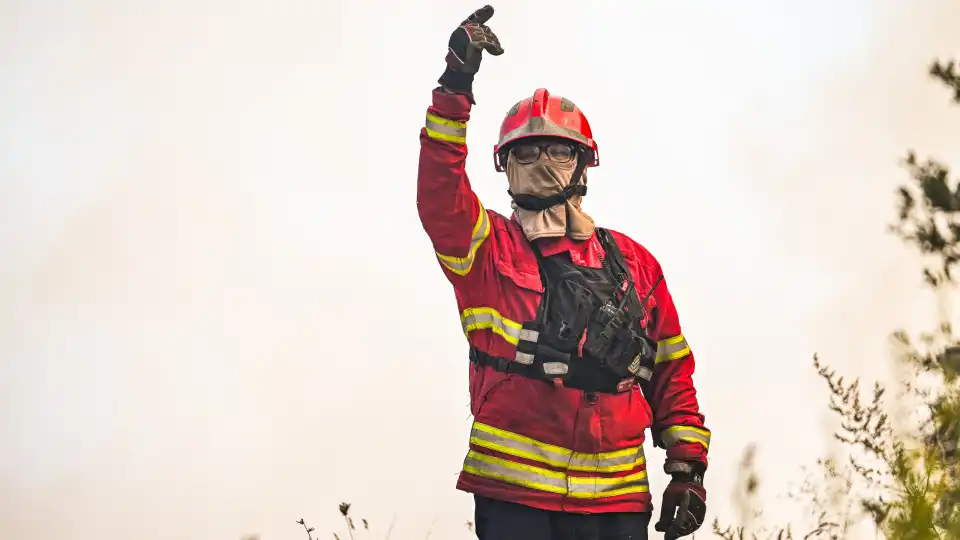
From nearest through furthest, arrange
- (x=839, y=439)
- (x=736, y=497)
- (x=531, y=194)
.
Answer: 1. (x=736, y=497)
2. (x=839, y=439)
3. (x=531, y=194)

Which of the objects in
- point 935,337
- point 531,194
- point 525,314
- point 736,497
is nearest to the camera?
point 935,337

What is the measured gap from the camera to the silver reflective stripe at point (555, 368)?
425 centimetres

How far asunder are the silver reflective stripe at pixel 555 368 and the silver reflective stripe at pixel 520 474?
1.25 feet

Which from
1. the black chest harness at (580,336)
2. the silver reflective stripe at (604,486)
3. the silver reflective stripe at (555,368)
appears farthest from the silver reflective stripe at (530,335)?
the silver reflective stripe at (604,486)

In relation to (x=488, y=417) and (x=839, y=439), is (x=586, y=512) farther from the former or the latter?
(x=839, y=439)

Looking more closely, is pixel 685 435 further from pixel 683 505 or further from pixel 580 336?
pixel 580 336

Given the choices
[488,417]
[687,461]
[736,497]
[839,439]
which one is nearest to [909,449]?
[736,497]

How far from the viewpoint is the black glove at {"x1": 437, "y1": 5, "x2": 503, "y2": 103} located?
4027mm

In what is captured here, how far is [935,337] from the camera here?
2.45 m

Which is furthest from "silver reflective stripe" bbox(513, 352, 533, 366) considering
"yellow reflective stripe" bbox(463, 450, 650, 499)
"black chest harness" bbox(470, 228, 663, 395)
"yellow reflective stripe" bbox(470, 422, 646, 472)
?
"yellow reflective stripe" bbox(463, 450, 650, 499)

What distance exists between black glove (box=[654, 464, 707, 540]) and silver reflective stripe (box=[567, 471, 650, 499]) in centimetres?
20

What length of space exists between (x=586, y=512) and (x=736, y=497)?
5.05ft

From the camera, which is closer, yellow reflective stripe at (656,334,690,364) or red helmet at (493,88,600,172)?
red helmet at (493,88,600,172)

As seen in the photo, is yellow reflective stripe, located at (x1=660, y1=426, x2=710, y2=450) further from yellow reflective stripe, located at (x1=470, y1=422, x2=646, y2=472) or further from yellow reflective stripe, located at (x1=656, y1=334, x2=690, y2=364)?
yellow reflective stripe, located at (x1=470, y1=422, x2=646, y2=472)
